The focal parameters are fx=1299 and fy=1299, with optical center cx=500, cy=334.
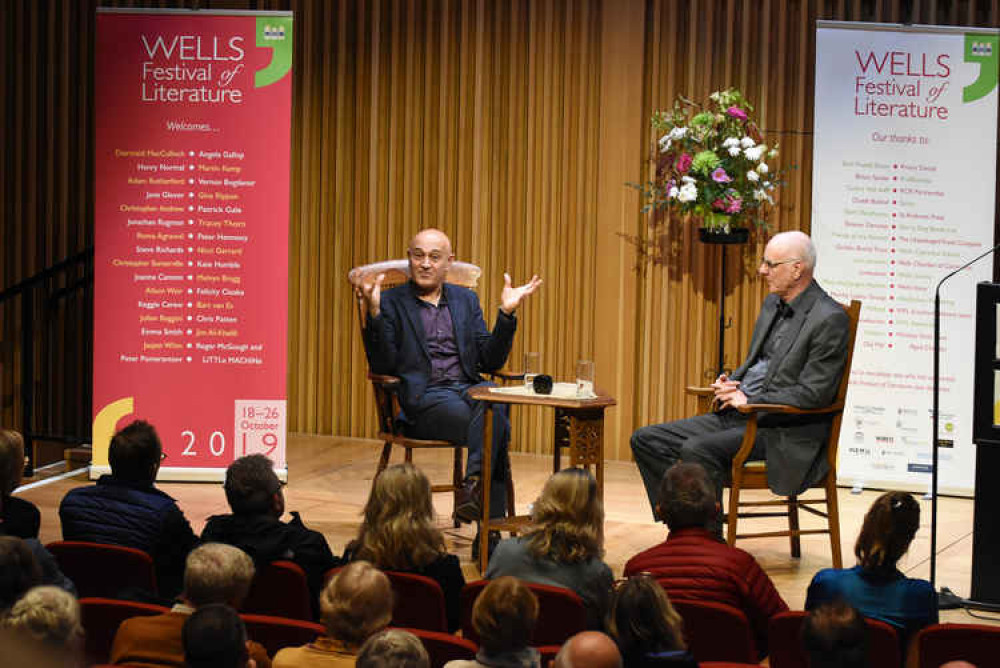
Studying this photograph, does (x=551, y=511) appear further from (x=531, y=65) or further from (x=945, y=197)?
(x=531, y=65)

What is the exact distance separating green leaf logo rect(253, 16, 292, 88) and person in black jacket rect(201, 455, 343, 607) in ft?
10.6

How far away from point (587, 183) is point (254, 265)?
204cm

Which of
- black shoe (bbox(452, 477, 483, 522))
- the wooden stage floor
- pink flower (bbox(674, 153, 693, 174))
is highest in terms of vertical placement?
pink flower (bbox(674, 153, 693, 174))

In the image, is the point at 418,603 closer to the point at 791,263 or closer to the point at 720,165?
the point at 791,263

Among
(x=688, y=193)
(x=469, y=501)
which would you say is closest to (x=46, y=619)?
(x=469, y=501)

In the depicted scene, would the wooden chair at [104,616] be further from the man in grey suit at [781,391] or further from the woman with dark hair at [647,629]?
the man in grey suit at [781,391]

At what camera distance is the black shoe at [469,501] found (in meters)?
5.04

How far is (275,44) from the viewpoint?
6426mm

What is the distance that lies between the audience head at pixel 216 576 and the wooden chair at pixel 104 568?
54cm

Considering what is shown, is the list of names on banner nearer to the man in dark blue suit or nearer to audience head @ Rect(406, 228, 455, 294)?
the man in dark blue suit

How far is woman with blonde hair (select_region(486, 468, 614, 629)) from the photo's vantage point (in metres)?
3.37

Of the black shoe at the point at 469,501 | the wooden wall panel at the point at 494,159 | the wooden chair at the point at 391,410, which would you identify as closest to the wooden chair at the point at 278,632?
the black shoe at the point at 469,501

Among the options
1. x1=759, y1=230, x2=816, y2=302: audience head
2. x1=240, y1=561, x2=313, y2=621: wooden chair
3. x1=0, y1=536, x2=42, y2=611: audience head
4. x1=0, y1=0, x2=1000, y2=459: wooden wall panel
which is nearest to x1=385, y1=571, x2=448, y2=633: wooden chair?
x1=240, y1=561, x2=313, y2=621: wooden chair

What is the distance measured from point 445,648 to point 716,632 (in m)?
0.67
